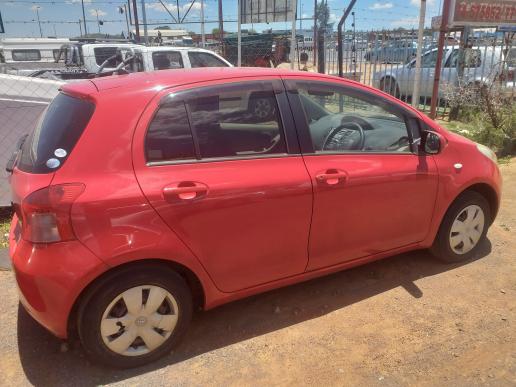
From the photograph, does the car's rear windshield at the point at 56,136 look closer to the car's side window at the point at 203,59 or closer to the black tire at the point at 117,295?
the black tire at the point at 117,295

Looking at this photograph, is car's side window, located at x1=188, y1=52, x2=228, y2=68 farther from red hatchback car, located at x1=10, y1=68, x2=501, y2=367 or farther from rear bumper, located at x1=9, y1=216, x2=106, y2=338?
rear bumper, located at x1=9, y1=216, x2=106, y2=338

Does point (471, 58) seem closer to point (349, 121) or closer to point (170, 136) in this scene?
point (349, 121)

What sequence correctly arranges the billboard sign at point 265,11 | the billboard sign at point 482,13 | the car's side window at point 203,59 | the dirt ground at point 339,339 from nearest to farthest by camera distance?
the dirt ground at point 339,339 < the billboard sign at point 482,13 < the car's side window at point 203,59 < the billboard sign at point 265,11

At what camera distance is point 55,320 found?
8.09 ft

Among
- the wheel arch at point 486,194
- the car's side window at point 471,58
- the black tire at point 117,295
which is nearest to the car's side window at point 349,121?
the wheel arch at point 486,194

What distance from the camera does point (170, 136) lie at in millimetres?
2621

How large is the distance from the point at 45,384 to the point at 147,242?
104cm

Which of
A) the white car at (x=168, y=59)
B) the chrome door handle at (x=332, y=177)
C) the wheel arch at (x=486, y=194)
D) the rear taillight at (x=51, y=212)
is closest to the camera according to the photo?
the rear taillight at (x=51, y=212)

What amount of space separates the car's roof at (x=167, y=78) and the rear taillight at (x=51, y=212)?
0.67m

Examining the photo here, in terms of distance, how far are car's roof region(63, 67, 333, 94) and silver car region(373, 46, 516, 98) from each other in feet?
21.5

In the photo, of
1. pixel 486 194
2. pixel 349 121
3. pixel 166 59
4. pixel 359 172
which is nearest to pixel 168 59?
pixel 166 59

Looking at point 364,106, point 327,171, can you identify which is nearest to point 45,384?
point 327,171

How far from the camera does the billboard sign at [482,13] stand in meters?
9.10

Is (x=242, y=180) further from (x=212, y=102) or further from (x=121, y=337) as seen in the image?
(x=121, y=337)
